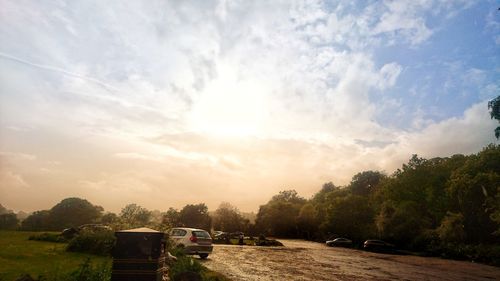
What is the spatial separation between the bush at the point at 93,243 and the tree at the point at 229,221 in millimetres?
56174

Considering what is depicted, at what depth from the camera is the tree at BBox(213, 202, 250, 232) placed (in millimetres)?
72500

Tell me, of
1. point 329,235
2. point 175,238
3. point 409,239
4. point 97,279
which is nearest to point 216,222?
point 329,235

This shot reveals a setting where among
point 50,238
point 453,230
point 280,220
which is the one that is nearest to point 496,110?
point 453,230

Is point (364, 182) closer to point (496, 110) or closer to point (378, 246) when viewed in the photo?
point (378, 246)

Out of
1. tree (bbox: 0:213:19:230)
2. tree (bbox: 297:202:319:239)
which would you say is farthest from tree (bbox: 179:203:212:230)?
tree (bbox: 0:213:19:230)

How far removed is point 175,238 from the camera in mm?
20047

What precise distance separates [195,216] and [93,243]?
41826mm

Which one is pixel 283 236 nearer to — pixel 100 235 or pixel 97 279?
pixel 100 235

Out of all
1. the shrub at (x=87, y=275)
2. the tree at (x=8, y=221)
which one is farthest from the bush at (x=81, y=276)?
the tree at (x=8, y=221)

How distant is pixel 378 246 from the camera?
42.8 metres

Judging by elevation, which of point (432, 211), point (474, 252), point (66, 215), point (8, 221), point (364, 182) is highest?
point (364, 182)

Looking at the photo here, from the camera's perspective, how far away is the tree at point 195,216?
190 ft

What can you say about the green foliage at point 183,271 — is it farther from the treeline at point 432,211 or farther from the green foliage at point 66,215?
the green foliage at point 66,215

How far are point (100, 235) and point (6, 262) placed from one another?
5724mm
